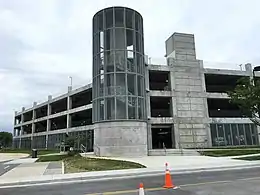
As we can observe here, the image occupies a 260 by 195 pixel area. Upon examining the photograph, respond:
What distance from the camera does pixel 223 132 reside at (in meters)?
38.6

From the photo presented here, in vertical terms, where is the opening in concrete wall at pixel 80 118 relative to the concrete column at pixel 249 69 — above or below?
below

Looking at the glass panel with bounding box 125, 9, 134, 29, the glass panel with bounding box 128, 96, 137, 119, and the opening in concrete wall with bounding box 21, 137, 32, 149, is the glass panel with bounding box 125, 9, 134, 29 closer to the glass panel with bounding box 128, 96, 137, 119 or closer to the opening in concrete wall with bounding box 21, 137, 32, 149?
the glass panel with bounding box 128, 96, 137, 119

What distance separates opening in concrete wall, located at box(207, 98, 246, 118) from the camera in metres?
44.6

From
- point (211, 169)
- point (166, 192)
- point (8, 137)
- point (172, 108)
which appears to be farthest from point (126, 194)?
point (8, 137)

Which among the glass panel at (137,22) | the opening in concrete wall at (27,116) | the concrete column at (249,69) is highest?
the glass panel at (137,22)

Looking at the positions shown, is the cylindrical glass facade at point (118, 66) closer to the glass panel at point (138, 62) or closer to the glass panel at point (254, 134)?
the glass panel at point (138, 62)

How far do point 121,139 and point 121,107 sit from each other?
11.4 ft

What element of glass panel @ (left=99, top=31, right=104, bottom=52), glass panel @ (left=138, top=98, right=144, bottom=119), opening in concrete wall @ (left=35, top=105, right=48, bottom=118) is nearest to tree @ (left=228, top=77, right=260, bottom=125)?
glass panel @ (left=138, top=98, right=144, bottom=119)

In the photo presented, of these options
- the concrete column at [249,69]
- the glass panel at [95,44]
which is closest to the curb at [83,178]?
the glass panel at [95,44]

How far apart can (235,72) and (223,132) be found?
9.88 metres

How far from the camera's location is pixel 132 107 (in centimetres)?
2953

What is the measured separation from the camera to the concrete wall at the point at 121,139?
28.1 metres

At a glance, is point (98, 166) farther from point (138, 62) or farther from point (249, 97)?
point (138, 62)

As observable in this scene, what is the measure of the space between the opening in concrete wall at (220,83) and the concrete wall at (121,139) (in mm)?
19720
